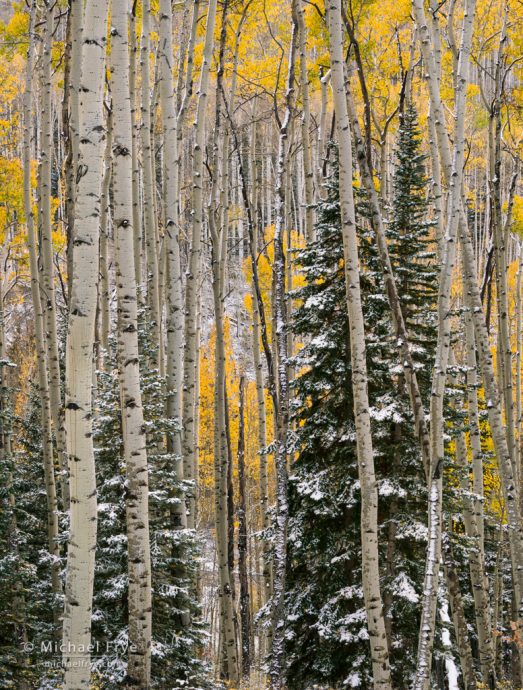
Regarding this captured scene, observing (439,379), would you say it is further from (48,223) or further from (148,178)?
(48,223)

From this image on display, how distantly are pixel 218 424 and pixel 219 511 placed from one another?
4.06 feet

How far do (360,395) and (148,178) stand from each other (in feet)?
12.7

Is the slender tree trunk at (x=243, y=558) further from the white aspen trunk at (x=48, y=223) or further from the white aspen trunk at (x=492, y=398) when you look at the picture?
the white aspen trunk at (x=492, y=398)

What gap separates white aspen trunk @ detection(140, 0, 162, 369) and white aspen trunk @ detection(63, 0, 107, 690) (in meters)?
3.43

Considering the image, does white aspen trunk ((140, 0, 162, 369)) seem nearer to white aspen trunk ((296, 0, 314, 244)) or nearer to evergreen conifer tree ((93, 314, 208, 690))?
evergreen conifer tree ((93, 314, 208, 690))

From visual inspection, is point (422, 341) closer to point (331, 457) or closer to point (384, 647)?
point (331, 457)

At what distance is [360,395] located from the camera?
4742mm

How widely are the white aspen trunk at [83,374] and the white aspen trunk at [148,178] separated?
3433 millimetres

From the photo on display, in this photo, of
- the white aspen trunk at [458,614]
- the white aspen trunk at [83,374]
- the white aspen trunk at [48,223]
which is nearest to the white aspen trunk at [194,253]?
the white aspen trunk at [48,223]

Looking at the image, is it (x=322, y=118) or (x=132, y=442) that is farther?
(x=322, y=118)

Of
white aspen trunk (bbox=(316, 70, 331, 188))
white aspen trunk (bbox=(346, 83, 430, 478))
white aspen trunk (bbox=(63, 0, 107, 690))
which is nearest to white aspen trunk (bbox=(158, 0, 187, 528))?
white aspen trunk (bbox=(346, 83, 430, 478))

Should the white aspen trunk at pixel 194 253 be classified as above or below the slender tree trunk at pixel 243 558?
above

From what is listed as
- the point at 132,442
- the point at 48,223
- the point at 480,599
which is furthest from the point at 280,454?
the point at 48,223

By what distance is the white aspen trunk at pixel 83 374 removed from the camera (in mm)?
3150
